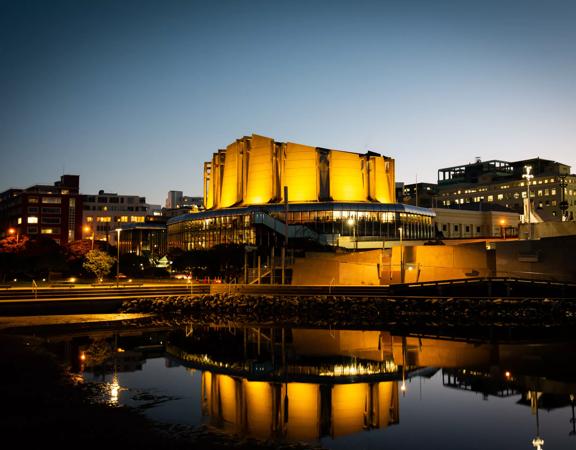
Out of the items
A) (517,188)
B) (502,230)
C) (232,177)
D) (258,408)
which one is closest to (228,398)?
(258,408)

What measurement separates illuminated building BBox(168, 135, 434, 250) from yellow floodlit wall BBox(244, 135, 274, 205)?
0.16 meters

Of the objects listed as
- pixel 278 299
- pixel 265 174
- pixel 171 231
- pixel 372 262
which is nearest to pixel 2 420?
pixel 278 299

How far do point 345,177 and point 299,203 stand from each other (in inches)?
387

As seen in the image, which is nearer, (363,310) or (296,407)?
(296,407)

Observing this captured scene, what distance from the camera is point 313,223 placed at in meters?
83.9

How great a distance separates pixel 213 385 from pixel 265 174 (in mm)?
76095

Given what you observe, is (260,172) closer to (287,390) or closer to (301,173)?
(301,173)

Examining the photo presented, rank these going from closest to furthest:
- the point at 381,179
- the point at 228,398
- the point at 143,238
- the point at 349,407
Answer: the point at 349,407 < the point at 228,398 < the point at 381,179 < the point at 143,238

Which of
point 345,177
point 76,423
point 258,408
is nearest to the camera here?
point 76,423

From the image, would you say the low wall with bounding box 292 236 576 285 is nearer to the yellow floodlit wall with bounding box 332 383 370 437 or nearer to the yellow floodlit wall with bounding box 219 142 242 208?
the yellow floodlit wall with bounding box 332 383 370 437

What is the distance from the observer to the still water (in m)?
14.5

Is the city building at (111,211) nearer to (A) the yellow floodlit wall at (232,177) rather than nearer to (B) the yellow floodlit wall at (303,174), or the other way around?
(A) the yellow floodlit wall at (232,177)

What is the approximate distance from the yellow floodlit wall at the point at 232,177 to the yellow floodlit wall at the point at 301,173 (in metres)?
10.4

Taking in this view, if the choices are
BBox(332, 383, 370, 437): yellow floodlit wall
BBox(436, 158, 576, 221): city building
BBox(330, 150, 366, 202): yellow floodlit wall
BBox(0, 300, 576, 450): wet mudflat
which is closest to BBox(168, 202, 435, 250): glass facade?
BBox(330, 150, 366, 202): yellow floodlit wall
